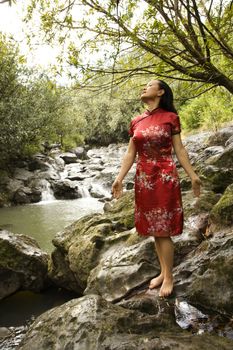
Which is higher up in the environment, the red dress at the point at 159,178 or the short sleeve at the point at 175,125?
the short sleeve at the point at 175,125

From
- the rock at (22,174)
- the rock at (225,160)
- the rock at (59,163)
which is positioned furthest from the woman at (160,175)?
the rock at (59,163)

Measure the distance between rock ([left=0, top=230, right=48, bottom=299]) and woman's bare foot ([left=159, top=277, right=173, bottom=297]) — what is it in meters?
3.19

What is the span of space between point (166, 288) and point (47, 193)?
16267 millimetres

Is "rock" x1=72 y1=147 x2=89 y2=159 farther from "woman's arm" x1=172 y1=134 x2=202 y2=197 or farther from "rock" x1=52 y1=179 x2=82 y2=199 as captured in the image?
"woman's arm" x1=172 y1=134 x2=202 y2=197

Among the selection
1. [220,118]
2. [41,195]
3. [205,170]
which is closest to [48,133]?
[41,195]

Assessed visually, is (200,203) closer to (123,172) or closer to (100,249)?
(100,249)

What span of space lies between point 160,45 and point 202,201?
2.54 m

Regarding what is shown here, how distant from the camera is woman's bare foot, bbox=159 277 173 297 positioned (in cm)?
387

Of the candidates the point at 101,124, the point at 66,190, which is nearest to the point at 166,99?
the point at 66,190

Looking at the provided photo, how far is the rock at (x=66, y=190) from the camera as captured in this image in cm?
1959

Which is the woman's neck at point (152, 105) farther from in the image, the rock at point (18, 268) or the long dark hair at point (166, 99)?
the rock at point (18, 268)

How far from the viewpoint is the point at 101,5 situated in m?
4.25

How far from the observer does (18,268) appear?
6.34m

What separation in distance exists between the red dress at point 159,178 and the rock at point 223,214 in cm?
100
